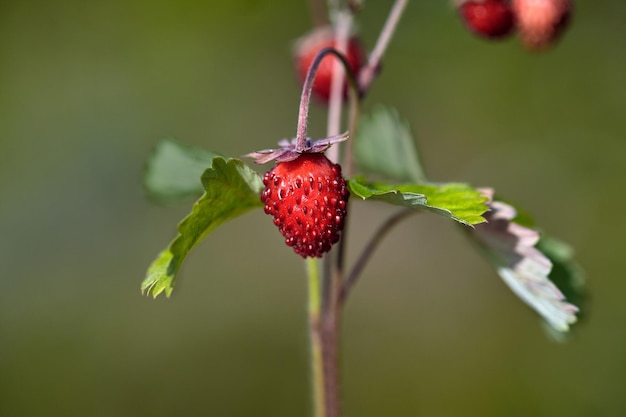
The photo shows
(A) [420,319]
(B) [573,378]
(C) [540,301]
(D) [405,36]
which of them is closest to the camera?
(C) [540,301]

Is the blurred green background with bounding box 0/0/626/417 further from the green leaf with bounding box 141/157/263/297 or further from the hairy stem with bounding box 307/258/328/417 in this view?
the green leaf with bounding box 141/157/263/297

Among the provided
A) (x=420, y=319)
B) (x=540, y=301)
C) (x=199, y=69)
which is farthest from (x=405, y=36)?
(x=540, y=301)

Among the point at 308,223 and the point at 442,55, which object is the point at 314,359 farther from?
the point at 442,55

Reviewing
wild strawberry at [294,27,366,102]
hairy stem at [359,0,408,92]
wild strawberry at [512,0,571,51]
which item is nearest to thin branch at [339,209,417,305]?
hairy stem at [359,0,408,92]

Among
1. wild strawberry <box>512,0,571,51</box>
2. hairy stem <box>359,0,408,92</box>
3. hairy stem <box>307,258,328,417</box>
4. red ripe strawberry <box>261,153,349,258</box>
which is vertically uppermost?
wild strawberry <box>512,0,571,51</box>

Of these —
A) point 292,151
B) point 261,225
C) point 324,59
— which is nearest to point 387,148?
point 324,59

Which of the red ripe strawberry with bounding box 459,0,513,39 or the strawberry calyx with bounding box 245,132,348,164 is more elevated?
the red ripe strawberry with bounding box 459,0,513,39

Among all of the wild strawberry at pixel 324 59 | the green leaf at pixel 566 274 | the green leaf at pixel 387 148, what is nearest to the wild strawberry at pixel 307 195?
the green leaf at pixel 387 148
